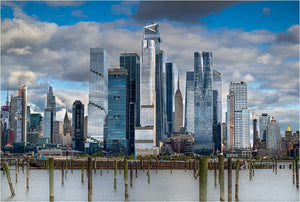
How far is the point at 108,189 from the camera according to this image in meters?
110

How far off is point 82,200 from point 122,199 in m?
7.46

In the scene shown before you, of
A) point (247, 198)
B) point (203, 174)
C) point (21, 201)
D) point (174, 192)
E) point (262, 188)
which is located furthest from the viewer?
point (262, 188)

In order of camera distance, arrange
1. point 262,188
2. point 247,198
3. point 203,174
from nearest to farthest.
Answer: point 203,174
point 247,198
point 262,188

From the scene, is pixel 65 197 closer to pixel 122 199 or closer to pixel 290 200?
pixel 122 199

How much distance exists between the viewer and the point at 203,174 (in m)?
52.2

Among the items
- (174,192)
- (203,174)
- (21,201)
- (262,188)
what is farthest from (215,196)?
(203,174)

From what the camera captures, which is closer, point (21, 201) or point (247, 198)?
point (21, 201)

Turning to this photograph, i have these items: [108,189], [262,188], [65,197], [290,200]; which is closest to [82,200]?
[65,197]

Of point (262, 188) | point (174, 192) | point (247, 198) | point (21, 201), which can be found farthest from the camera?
point (262, 188)

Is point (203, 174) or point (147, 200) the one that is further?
point (147, 200)

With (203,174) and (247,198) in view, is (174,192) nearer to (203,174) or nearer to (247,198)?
(247,198)

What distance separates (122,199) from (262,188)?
41.7 metres

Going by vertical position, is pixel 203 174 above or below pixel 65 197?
above

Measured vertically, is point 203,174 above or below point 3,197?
above
